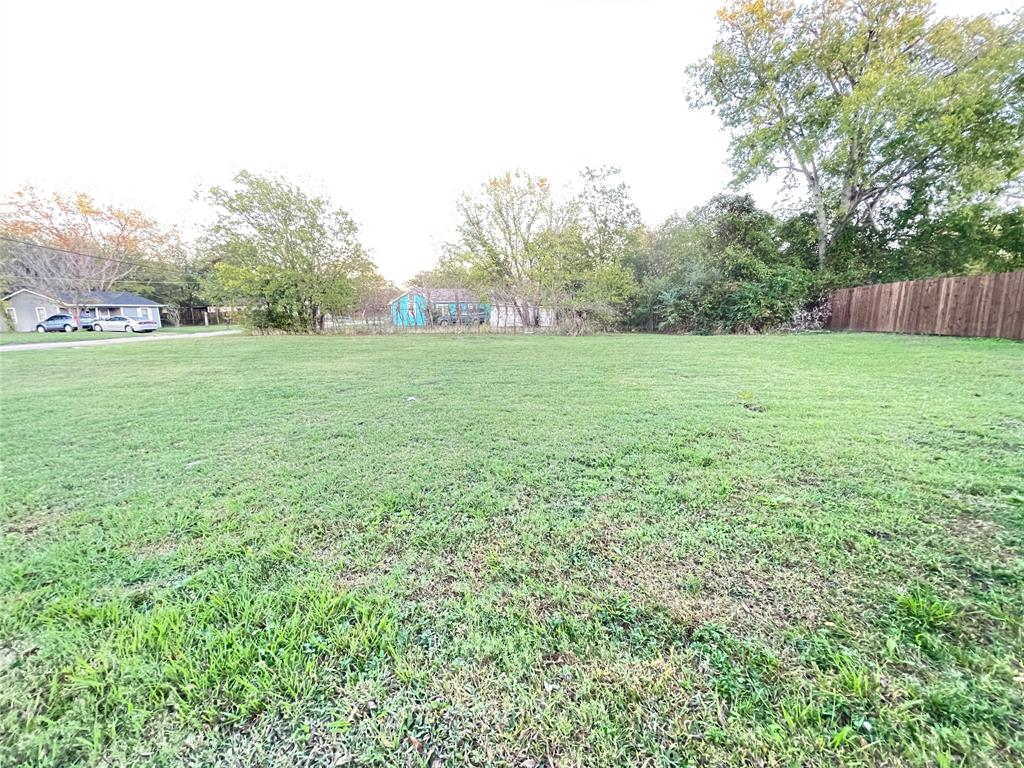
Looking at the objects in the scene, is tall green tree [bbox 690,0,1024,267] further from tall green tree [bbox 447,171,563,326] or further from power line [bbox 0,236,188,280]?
power line [bbox 0,236,188,280]

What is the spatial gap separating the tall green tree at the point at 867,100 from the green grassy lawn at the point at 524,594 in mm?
13751

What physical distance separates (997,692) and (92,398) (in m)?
7.74

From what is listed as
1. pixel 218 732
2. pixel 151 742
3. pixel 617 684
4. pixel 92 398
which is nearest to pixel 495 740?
pixel 617 684

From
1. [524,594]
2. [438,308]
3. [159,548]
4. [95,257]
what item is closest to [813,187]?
[438,308]

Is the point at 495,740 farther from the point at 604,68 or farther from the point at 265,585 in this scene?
the point at 604,68

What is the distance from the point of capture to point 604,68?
9.98 m

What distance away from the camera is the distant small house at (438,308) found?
16562 millimetres

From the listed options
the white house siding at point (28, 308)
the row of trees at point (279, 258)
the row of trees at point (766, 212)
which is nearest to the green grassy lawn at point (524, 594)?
the row of trees at point (766, 212)

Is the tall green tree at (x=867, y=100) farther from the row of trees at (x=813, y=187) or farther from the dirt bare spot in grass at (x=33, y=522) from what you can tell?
the dirt bare spot in grass at (x=33, y=522)

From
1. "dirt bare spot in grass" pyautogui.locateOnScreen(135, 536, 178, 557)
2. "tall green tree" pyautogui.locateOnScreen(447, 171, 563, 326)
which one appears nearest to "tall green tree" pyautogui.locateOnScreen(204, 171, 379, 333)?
"tall green tree" pyautogui.locateOnScreen(447, 171, 563, 326)

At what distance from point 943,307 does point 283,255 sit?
Result: 73.6ft

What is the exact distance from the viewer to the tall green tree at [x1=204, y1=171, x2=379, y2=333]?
1584cm

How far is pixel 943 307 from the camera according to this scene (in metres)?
9.18

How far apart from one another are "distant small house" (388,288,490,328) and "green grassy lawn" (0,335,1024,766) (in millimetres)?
13744
